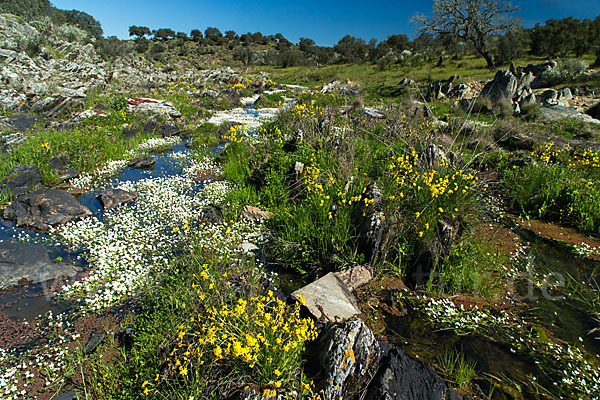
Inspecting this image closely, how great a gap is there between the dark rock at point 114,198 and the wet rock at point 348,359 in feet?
24.3

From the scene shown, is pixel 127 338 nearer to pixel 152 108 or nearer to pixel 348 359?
pixel 348 359

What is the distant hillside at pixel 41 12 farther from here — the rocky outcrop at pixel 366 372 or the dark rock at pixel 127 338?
the rocky outcrop at pixel 366 372

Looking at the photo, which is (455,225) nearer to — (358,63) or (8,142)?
(8,142)

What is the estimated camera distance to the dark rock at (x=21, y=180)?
9438 mm

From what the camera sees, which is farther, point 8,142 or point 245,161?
point 8,142

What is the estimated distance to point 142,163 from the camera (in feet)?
40.4

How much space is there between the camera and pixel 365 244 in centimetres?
636

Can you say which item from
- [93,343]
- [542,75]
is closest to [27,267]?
[93,343]

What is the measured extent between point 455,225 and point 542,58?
3974 centimetres

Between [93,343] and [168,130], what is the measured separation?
1415cm

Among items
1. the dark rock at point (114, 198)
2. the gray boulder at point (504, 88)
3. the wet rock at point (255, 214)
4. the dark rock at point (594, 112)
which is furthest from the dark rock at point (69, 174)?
the dark rock at point (594, 112)

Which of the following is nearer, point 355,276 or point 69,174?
point 355,276

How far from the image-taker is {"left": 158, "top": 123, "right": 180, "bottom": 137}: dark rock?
1669 centimetres

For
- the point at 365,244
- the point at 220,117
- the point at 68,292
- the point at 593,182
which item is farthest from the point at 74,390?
the point at 220,117
